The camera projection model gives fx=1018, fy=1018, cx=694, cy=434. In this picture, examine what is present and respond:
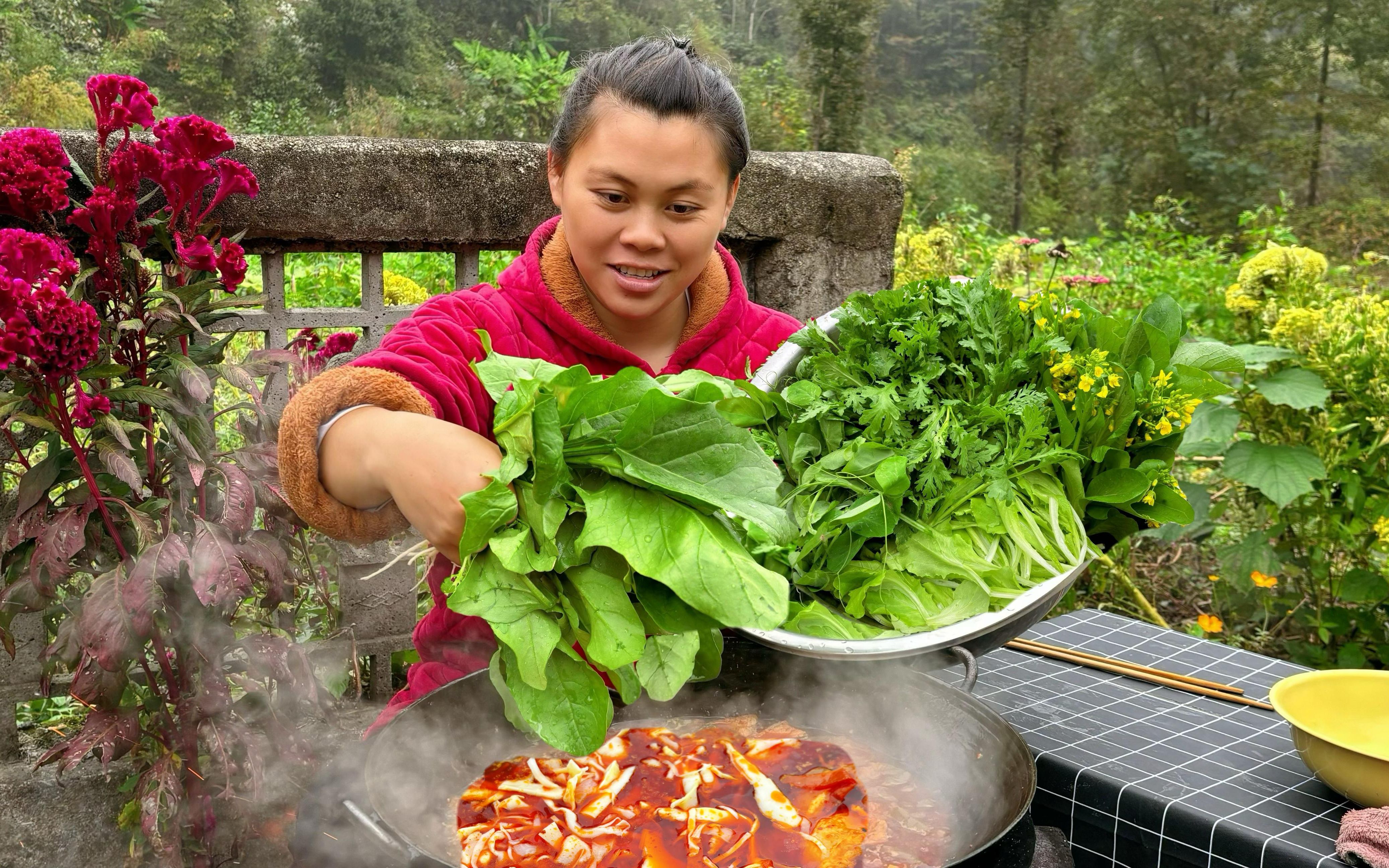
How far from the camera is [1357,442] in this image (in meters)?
3.22

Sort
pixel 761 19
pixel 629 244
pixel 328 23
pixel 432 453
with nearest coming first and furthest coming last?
1. pixel 432 453
2. pixel 629 244
3. pixel 328 23
4. pixel 761 19

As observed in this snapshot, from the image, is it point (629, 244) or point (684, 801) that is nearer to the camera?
point (684, 801)

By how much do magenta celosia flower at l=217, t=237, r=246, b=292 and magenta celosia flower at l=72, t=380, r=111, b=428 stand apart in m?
0.31

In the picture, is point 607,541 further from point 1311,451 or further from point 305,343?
point 1311,451

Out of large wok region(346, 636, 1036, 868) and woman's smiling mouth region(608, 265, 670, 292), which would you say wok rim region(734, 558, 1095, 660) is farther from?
woman's smiling mouth region(608, 265, 670, 292)

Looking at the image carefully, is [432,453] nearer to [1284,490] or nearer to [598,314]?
[598,314]

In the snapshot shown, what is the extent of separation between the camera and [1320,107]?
81.9ft

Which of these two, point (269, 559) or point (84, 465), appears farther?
point (269, 559)

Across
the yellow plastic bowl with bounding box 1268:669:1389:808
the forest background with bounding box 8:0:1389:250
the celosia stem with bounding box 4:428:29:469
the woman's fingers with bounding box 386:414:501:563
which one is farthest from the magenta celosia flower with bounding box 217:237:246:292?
the forest background with bounding box 8:0:1389:250

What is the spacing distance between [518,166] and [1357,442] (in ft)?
8.92

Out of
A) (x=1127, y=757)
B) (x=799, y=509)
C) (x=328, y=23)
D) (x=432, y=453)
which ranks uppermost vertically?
(x=328, y=23)

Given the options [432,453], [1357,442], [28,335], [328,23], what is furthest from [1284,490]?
[328,23]

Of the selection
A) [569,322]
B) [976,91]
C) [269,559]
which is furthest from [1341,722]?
[976,91]

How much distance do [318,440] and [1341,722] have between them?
178 cm
